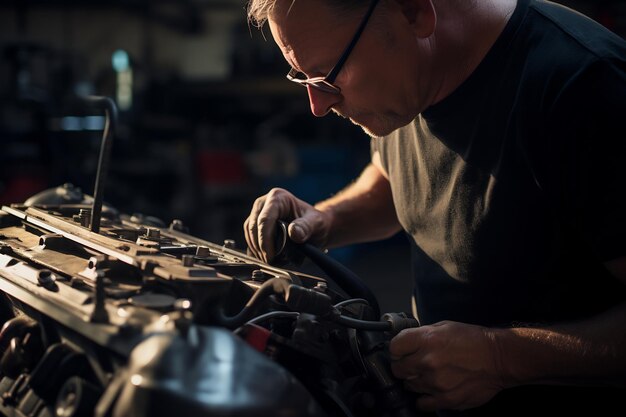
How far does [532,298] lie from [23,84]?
5.84m

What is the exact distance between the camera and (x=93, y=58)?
8734 mm

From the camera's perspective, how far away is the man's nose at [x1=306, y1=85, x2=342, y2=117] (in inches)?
56.4

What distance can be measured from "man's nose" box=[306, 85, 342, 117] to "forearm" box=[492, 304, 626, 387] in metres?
0.53

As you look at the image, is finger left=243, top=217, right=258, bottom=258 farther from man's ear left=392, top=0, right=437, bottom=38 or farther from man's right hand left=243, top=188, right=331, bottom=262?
man's ear left=392, top=0, right=437, bottom=38

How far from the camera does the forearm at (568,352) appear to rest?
3.90 feet

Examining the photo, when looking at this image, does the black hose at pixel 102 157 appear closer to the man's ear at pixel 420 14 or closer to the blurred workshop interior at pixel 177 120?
the man's ear at pixel 420 14

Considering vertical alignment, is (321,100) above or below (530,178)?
above

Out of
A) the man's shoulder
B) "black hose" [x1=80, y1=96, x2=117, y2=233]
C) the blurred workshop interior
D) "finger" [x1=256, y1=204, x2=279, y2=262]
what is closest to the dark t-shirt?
the man's shoulder

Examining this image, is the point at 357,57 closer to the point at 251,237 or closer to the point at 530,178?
the point at 530,178

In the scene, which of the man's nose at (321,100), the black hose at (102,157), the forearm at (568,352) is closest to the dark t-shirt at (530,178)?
the forearm at (568,352)

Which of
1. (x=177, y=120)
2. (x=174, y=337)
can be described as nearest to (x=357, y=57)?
(x=174, y=337)

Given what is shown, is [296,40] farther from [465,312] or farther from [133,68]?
[133,68]

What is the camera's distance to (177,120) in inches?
293

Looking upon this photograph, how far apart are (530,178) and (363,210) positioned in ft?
2.48
